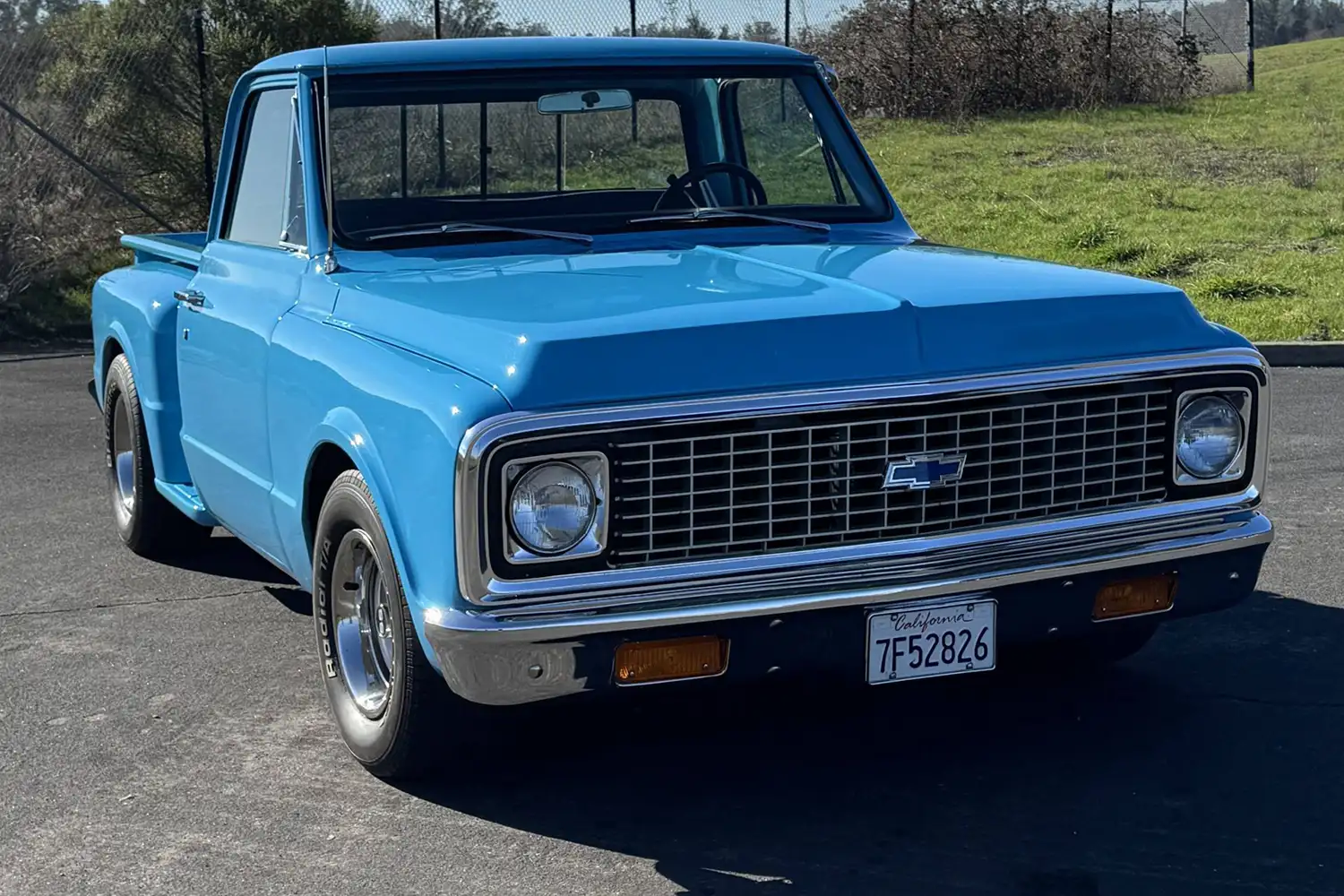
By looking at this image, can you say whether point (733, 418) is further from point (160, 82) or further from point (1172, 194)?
point (1172, 194)

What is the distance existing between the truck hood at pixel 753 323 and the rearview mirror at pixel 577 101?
39.8 inches

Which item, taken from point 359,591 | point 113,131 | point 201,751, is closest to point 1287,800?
point 359,591

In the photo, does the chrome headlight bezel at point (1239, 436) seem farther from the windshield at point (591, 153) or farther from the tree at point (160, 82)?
the tree at point (160, 82)

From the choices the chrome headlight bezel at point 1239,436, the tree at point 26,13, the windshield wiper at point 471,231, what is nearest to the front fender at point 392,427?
the windshield wiper at point 471,231

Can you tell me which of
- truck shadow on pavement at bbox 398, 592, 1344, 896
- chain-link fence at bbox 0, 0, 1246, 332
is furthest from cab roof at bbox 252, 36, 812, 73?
chain-link fence at bbox 0, 0, 1246, 332

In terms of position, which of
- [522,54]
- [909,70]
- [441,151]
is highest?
[909,70]

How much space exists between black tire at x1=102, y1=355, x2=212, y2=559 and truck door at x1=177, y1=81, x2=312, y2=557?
600mm

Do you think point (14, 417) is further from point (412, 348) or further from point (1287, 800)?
point (1287, 800)

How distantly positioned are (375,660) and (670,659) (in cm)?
103

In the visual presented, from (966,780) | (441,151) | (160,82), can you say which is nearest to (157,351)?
(441,151)

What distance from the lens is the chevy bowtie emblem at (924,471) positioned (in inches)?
144

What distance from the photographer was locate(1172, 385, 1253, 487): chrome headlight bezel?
3.97 metres

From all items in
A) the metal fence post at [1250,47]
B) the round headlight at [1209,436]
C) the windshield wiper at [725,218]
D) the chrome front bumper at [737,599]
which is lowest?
the chrome front bumper at [737,599]

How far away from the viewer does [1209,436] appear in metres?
4.02
